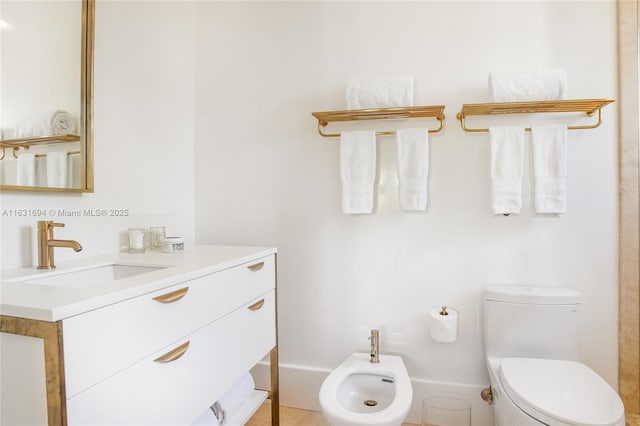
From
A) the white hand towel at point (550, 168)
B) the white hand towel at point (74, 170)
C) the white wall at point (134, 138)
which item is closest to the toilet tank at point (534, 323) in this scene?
the white hand towel at point (550, 168)

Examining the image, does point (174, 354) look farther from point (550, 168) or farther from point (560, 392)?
point (550, 168)

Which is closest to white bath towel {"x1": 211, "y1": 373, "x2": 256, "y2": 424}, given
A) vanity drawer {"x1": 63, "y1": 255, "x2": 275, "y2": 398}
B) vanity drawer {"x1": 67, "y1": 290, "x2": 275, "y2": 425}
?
vanity drawer {"x1": 67, "y1": 290, "x2": 275, "y2": 425}

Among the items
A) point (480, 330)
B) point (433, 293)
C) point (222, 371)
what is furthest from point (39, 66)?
point (480, 330)

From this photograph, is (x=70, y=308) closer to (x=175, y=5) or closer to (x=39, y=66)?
(x=39, y=66)

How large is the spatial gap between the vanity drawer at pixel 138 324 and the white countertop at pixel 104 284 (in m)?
0.02

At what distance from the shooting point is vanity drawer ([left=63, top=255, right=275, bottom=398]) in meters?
0.77

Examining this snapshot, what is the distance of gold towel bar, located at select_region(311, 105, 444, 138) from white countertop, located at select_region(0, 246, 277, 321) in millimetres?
740

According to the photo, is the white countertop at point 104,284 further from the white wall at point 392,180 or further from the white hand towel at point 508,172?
the white hand towel at point 508,172

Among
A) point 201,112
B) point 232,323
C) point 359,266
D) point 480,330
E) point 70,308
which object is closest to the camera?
point 70,308

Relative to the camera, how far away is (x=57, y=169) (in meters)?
1.33

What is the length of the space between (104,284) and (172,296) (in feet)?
0.58

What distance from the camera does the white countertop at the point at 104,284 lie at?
75cm

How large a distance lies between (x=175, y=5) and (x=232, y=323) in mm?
1730

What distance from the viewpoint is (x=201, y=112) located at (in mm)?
2184
